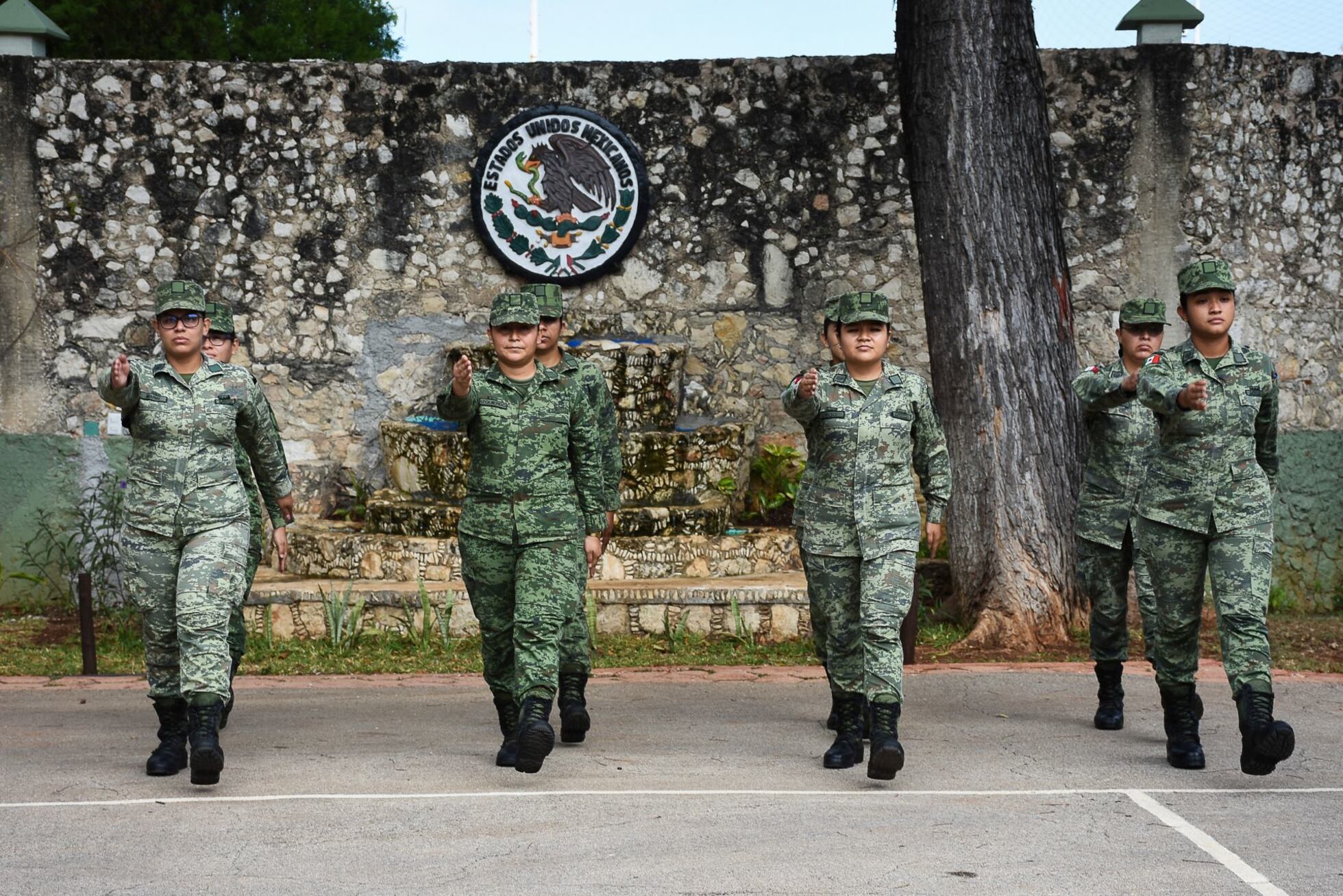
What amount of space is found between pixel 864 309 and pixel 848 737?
169 centimetres

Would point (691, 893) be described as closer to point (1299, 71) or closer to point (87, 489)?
point (87, 489)

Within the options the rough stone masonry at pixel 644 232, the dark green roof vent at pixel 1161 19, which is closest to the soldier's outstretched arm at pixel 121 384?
the rough stone masonry at pixel 644 232

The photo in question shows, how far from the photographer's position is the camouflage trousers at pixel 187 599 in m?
5.80

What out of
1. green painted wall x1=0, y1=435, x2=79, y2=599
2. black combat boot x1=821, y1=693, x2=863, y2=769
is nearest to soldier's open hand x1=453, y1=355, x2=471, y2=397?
black combat boot x1=821, y1=693, x2=863, y2=769

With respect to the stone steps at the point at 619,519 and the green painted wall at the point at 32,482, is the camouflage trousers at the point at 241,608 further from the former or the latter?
the green painted wall at the point at 32,482

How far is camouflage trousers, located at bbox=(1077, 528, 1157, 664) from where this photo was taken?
6.95m

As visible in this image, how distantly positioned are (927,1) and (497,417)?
4604mm

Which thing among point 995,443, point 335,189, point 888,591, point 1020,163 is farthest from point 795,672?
point 335,189

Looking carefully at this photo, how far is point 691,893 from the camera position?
4562 mm

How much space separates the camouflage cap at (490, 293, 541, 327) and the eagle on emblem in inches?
197

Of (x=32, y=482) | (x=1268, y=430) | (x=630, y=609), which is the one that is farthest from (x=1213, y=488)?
(x=32, y=482)

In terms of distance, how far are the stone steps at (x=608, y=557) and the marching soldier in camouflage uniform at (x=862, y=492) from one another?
362cm

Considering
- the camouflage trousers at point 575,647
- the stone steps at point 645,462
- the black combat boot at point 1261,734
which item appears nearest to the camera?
the black combat boot at point 1261,734

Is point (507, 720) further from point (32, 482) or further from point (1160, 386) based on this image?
point (32, 482)
